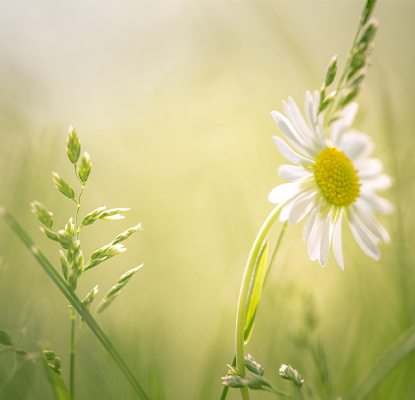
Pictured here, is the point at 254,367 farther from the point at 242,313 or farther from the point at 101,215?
the point at 101,215

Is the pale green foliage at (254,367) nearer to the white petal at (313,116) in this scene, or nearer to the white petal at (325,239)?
the white petal at (325,239)

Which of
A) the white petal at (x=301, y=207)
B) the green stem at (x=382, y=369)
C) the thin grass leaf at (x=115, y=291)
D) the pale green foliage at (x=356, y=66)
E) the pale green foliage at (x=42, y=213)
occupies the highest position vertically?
the pale green foliage at (x=42, y=213)

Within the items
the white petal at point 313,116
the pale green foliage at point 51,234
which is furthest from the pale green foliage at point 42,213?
the white petal at point 313,116

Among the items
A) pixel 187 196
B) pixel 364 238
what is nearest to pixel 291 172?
pixel 364 238

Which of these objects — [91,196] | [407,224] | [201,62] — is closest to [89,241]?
[91,196]

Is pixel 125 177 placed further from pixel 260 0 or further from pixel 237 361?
pixel 237 361
